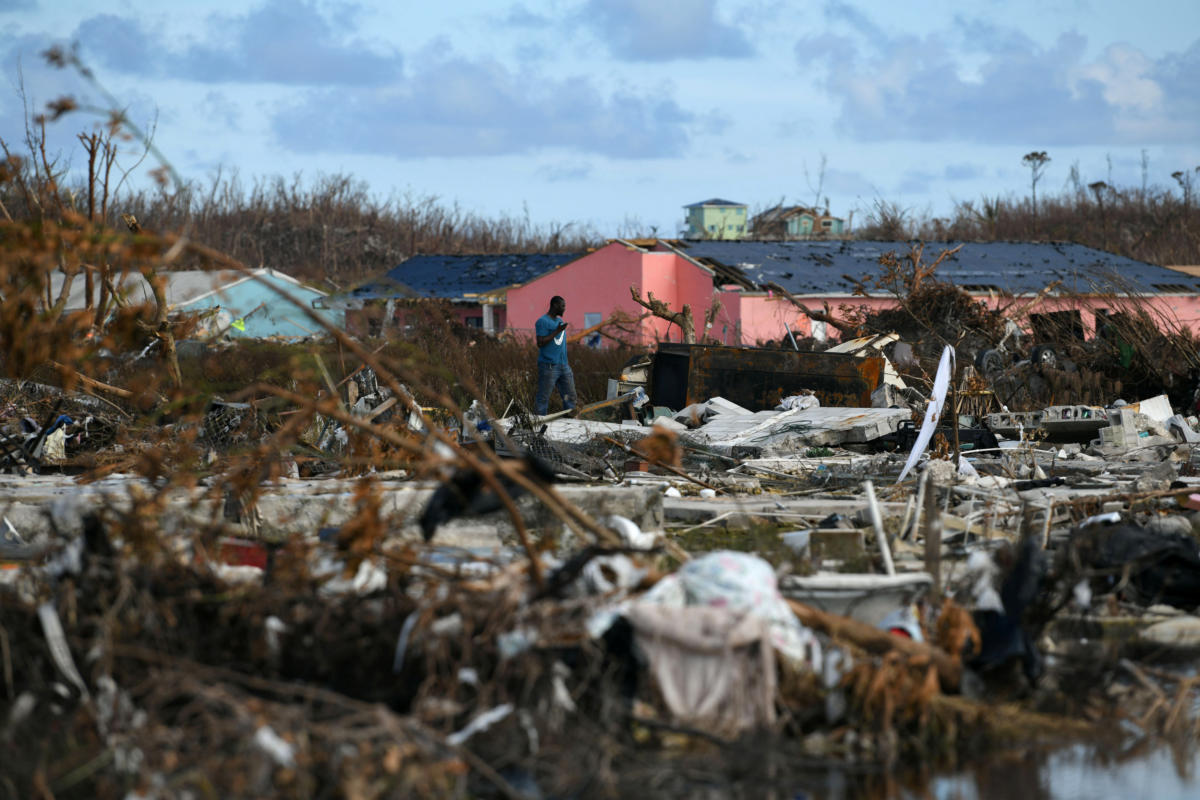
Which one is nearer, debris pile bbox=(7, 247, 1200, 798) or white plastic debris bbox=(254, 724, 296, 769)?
white plastic debris bbox=(254, 724, 296, 769)

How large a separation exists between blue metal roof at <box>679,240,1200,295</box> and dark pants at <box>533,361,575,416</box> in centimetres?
1549

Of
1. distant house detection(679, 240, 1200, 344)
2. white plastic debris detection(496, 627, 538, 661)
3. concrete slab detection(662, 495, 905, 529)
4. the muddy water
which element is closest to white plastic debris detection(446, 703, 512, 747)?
white plastic debris detection(496, 627, 538, 661)

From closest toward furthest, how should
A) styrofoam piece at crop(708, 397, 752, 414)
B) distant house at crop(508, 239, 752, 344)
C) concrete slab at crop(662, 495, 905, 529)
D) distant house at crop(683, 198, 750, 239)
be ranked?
1. concrete slab at crop(662, 495, 905, 529)
2. styrofoam piece at crop(708, 397, 752, 414)
3. distant house at crop(508, 239, 752, 344)
4. distant house at crop(683, 198, 750, 239)

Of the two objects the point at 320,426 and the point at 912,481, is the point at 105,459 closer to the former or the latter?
the point at 320,426

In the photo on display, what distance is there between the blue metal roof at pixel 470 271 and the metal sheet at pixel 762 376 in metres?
23.7

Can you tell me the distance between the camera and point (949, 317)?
16.5 meters

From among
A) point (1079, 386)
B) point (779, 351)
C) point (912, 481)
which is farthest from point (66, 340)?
point (1079, 386)

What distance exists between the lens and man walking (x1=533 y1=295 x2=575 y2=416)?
1379cm

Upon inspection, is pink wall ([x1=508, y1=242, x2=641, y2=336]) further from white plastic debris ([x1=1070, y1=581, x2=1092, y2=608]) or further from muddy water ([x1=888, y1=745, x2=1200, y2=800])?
muddy water ([x1=888, y1=745, x2=1200, y2=800])

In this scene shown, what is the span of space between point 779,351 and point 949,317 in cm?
376

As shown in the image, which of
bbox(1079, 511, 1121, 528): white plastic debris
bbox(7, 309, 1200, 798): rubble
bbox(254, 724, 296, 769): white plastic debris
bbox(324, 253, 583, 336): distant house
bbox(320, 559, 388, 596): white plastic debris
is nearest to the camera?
bbox(254, 724, 296, 769): white plastic debris

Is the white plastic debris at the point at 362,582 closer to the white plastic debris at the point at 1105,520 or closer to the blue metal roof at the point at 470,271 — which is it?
the white plastic debris at the point at 1105,520

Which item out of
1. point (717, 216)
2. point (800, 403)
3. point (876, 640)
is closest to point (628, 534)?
point (876, 640)

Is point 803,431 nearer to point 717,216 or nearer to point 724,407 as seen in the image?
point 724,407
